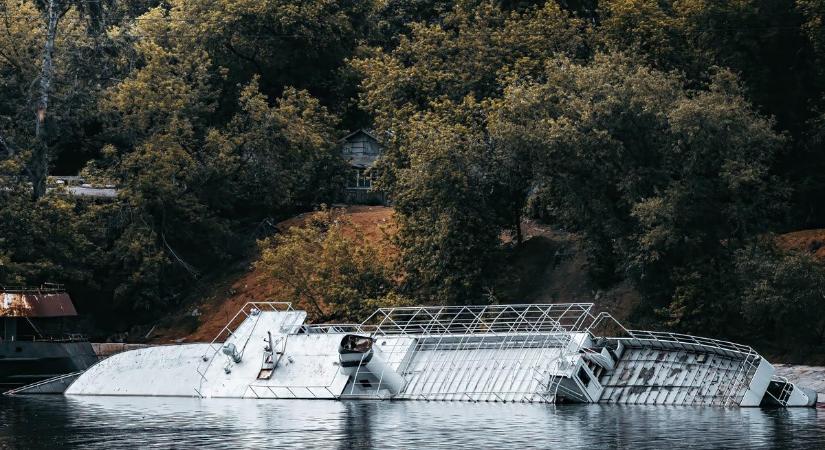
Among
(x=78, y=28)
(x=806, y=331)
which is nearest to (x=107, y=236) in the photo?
(x=78, y=28)

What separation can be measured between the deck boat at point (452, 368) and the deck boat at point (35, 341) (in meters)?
3.46

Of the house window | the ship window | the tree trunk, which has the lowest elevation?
the ship window

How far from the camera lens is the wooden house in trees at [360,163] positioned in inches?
4225

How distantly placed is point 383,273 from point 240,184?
21.4 metres

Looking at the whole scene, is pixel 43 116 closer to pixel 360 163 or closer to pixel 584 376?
pixel 360 163

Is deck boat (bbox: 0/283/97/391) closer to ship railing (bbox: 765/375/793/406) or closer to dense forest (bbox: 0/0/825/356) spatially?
dense forest (bbox: 0/0/825/356)

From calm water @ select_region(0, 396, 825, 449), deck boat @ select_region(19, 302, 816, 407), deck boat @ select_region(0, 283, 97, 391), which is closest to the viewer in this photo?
calm water @ select_region(0, 396, 825, 449)

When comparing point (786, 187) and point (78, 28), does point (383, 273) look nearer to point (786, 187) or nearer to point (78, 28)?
point (786, 187)

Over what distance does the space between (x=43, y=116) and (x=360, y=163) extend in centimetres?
2505

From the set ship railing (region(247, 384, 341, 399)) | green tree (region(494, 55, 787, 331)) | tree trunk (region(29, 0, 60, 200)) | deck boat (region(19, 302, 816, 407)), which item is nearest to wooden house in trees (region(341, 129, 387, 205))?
tree trunk (region(29, 0, 60, 200))

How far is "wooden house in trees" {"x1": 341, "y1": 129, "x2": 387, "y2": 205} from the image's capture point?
107 m

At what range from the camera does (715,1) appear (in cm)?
8088

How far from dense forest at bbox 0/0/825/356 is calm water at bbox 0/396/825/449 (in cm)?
1521

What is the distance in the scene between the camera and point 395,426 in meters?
52.8
